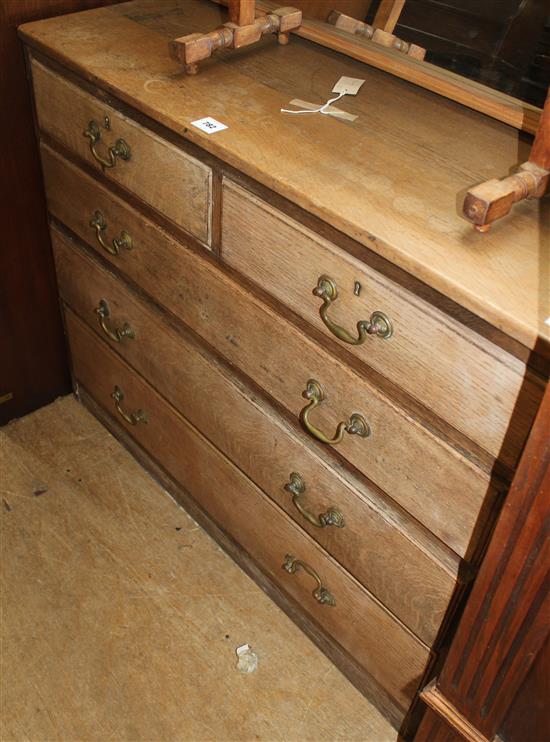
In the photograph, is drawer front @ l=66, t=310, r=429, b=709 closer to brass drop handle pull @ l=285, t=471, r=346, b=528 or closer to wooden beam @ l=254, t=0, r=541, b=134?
brass drop handle pull @ l=285, t=471, r=346, b=528

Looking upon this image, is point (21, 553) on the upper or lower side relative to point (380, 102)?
lower

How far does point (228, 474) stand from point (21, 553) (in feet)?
1.82

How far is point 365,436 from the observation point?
108cm

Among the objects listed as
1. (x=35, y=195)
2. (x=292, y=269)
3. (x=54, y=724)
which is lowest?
(x=54, y=724)

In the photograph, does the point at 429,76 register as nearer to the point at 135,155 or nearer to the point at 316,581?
the point at 135,155

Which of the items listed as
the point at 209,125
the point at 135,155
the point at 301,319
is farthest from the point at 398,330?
the point at 135,155

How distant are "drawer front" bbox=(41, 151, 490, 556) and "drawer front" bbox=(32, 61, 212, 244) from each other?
0.20 feet

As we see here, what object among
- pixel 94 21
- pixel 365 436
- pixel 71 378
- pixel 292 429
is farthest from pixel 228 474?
pixel 94 21

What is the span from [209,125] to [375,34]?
49cm

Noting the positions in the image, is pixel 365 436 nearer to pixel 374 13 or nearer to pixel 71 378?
pixel 374 13

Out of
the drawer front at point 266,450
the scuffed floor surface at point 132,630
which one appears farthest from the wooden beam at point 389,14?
the scuffed floor surface at point 132,630

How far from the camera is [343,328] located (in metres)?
1.03

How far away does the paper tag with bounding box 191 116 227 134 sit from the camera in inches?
43.1

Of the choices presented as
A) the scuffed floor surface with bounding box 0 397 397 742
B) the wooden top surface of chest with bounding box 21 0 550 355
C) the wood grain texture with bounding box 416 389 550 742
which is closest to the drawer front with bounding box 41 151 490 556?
the wood grain texture with bounding box 416 389 550 742
